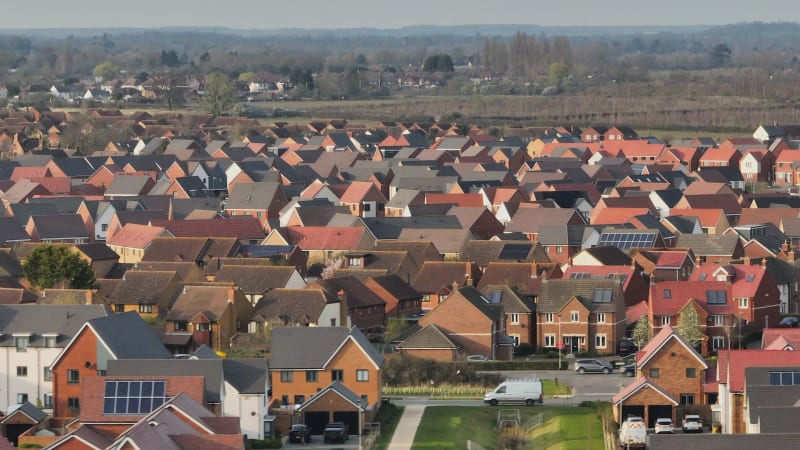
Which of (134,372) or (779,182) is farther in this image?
(779,182)

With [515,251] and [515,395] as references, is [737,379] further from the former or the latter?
[515,251]

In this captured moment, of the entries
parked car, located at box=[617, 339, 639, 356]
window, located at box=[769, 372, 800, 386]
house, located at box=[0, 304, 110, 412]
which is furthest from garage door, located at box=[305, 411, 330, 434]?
parked car, located at box=[617, 339, 639, 356]

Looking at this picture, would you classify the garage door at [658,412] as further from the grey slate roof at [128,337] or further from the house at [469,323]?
the grey slate roof at [128,337]

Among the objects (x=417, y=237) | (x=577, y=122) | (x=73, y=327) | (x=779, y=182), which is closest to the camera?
(x=73, y=327)

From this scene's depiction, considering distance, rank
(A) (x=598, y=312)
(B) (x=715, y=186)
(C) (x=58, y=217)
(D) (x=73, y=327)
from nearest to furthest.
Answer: (D) (x=73, y=327) < (A) (x=598, y=312) < (C) (x=58, y=217) < (B) (x=715, y=186)

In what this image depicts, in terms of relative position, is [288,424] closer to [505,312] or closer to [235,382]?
[235,382]

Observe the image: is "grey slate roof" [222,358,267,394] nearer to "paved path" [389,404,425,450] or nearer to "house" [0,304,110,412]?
"paved path" [389,404,425,450]

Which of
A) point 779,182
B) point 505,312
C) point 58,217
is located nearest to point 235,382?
point 505,312
